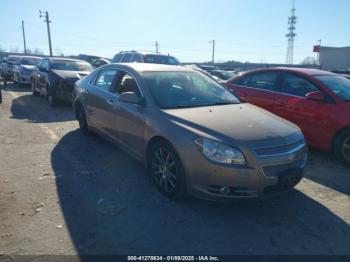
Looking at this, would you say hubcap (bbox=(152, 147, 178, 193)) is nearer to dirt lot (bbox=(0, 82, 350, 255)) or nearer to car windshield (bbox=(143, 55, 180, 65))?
dirt lot (bbox=(0, 82, 350, 255))

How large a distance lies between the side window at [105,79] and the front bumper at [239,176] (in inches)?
102

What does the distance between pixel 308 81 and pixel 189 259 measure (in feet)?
14.7

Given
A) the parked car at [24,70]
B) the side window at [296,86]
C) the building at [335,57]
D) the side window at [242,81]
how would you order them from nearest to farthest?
1. the side window at [296,86]
2. the side window at [242,81]
3. the parked car at [24,70]
4. the building at [335,57]

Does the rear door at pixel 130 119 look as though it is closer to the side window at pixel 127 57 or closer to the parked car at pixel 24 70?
the side window at pixel 127 57

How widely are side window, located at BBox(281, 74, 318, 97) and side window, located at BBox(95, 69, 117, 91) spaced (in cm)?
340

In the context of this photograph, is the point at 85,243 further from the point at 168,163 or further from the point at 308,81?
the point at 308,81

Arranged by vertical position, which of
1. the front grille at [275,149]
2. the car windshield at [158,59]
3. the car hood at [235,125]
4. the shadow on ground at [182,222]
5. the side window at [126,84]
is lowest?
the shadow on ground at [182,222]

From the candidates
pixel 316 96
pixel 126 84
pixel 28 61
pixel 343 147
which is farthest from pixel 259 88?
pixel 28 61

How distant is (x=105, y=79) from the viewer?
595cm

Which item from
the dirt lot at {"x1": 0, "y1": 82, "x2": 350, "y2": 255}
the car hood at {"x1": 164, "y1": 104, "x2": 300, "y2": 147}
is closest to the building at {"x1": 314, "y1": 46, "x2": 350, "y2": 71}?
the car hood at {"x1": 164, "y1": 104, "x2": 300, "y2": 147}

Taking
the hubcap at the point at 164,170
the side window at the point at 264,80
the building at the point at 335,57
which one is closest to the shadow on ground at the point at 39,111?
the side window at the point at 264,80

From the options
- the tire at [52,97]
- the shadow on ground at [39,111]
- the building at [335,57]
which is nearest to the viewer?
the shadow on ground at [39,111]

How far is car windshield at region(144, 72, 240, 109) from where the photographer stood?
4.51 meters

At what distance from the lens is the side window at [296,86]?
20.1 ft
